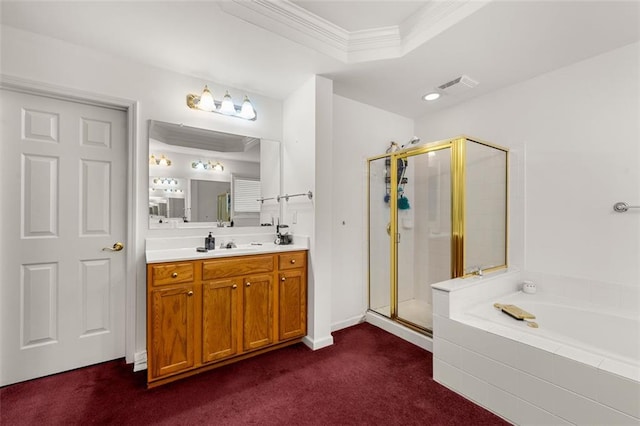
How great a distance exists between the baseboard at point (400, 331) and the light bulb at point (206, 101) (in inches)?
103

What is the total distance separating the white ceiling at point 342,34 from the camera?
165 cm

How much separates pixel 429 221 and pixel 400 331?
1.16 metres

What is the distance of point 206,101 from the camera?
225cm

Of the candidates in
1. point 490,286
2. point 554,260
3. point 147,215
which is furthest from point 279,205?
point 554,260

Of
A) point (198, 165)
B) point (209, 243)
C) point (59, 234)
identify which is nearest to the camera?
point (59, 234)

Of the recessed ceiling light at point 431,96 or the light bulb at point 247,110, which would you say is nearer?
the light bulb at point 247,110

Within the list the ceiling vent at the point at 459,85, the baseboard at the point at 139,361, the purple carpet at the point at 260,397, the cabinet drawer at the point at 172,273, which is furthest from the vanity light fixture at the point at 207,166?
the ceiling vent at the point at 459,85

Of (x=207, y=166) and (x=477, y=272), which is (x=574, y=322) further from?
(x=207, y=166)

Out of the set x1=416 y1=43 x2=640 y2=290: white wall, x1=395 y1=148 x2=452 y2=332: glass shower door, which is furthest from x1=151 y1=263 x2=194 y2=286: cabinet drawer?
x1=416 y1=43 x2=640 y2=290: white wall

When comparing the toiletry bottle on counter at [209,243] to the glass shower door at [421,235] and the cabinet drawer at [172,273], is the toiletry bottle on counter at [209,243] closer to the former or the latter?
the cabinet drawer at [172,273]

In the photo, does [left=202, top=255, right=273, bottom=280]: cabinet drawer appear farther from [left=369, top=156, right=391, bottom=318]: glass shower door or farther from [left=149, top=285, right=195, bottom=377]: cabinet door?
[left=369, top=156, right=391, bottom=318]: glass shower door

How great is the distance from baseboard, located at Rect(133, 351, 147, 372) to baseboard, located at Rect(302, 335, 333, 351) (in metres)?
1.26

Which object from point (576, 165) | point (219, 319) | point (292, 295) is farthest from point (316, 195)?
point (576, 165)

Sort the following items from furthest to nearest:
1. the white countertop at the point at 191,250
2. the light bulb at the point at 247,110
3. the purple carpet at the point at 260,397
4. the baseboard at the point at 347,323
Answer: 1. the baseboard at the point at 347,323
2. the light bulb at the point at 247,110
3. the white countertop at the point at 191,250
4. the purple carpet at the point at 260,397
